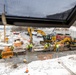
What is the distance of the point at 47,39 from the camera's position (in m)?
7.60

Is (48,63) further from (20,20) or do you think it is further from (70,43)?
(70,43)

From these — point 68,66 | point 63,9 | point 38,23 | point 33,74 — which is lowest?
point 33,74

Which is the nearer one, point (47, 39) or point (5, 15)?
point (5, 15)

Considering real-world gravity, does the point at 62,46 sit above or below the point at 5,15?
below

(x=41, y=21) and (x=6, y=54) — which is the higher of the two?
(x=41, y=21)

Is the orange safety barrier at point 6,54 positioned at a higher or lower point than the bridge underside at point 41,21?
lower

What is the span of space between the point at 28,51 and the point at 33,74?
3.83m

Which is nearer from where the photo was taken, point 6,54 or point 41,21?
point 41,21

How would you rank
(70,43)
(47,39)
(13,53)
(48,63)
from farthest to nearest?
(47,39) < (70,43) < (13,53) < (48,63)

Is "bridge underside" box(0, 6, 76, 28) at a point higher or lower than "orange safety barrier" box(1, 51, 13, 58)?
higher

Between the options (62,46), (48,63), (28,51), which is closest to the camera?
(48,63)

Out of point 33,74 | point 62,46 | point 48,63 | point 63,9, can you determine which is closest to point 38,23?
point 63,9

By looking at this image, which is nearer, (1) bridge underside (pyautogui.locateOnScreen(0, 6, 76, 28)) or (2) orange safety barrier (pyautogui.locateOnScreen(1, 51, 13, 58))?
(1) bridge underside (pyautogui.locateOnScreen(0, 6, 76, 28))

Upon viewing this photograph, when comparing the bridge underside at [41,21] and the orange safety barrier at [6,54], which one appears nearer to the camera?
the bridge underside at [41,21]
